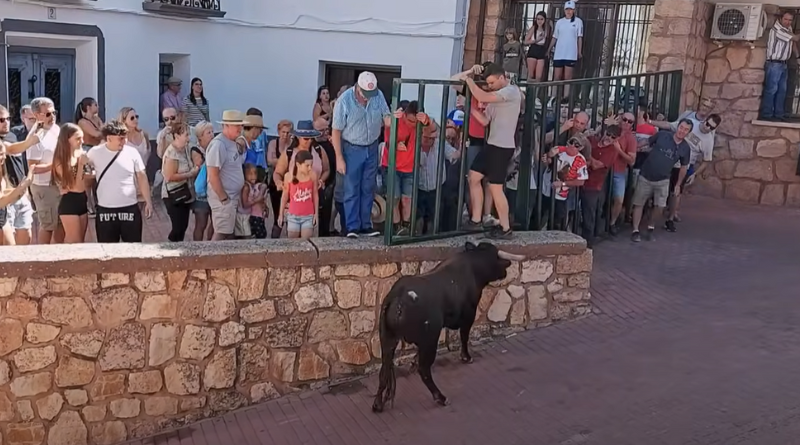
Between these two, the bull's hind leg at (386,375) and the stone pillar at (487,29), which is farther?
the stone pillar at (487,29)

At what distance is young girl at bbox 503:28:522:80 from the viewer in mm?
13602

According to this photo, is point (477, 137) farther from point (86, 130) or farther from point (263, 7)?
point (263, 7)

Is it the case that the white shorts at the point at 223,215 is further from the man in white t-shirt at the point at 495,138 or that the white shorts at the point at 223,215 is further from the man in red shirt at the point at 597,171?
the man in red shirt at the point at 597,171

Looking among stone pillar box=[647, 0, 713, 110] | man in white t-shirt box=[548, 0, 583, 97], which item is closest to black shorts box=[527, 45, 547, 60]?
man in white t-shirt box=[548, 0, 583, 97]

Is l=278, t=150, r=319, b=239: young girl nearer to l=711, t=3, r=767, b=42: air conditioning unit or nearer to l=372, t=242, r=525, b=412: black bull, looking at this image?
l=372, t=242, r=525, b=412: black bull

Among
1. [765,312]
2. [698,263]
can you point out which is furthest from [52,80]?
[765,312]

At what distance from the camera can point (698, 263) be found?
28.1 ft

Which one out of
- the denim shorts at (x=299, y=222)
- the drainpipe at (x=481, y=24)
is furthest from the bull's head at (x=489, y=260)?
the drainpipe at (x=481, y=24)

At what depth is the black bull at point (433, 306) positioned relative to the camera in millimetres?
5578

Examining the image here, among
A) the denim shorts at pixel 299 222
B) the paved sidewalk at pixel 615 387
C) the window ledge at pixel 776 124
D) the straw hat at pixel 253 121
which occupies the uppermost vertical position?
the window ledge at pixel 776 124

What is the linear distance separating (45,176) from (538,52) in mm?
8555

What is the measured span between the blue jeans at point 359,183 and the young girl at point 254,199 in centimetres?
77

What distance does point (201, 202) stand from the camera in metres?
7.15

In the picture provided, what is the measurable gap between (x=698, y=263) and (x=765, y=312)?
1435 mm
